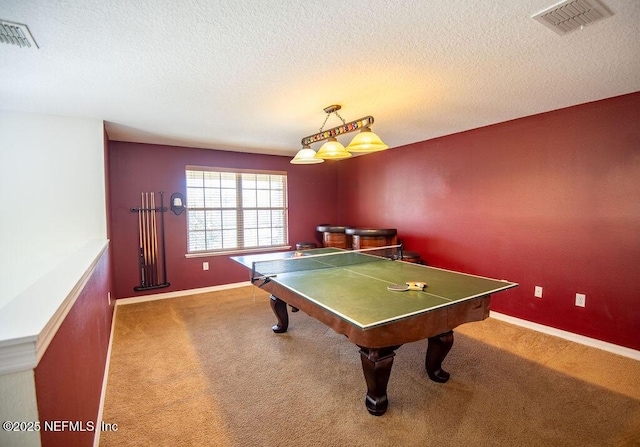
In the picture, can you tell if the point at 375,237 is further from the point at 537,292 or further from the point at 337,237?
the point at 537,292

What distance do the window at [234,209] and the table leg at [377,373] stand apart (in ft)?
11.7

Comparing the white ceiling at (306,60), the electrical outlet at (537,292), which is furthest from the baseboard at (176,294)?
the electrical outlet at (537,292)

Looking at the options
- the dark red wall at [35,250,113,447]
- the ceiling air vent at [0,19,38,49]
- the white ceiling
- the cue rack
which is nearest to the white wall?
the white ceiling

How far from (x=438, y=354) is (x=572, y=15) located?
2199mm

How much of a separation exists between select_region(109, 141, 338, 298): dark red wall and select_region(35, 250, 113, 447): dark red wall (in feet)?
8.61

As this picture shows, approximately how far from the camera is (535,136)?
127 inches

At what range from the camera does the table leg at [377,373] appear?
1859 mm

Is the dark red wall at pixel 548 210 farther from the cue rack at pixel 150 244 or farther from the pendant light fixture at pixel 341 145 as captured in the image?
the cue rack at pixel 150 244

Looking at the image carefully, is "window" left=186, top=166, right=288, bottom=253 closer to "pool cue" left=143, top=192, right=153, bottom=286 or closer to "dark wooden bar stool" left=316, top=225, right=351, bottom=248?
"pool cue" left=143, top=192, right=153, bottom=286

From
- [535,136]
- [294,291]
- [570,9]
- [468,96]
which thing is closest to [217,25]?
[294,291]

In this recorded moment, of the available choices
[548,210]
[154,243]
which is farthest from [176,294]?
[548,210]

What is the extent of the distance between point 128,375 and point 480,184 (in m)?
4.09

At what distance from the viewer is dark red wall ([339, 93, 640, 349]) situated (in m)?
2.70

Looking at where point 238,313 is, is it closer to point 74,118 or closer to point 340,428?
point 340,428
